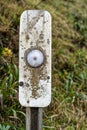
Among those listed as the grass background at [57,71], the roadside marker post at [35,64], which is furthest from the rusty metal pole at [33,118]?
the grass background at [57,71]

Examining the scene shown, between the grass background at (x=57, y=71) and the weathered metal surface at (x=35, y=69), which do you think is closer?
the weathered metal surface at (x=35, y=69)

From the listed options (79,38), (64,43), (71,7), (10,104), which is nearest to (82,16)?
(71,7)

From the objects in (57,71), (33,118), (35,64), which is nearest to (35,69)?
(35,64)

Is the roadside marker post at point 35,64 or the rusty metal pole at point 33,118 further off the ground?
the roadside marker post at point 35,64

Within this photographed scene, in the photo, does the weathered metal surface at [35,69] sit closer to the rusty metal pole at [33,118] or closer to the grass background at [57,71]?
the rusty metal pole at [33,118]

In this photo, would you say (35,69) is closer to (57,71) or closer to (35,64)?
(35,64)

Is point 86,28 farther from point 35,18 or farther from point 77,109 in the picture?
point 35,18
